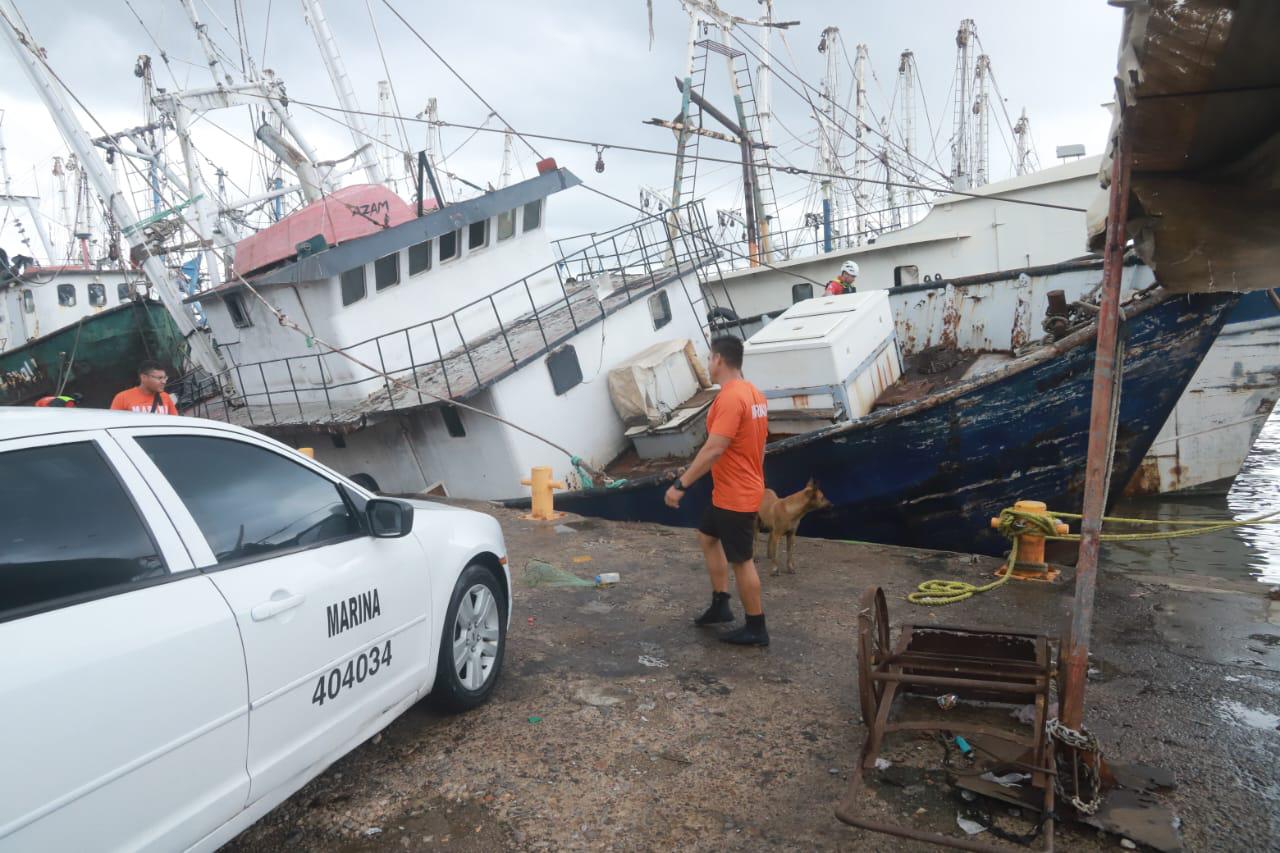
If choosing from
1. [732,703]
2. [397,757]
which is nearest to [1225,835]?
[732,703]

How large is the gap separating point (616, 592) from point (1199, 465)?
1026 centimetres

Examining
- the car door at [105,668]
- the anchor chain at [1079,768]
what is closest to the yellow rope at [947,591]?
the anchor chain at [1079,768]

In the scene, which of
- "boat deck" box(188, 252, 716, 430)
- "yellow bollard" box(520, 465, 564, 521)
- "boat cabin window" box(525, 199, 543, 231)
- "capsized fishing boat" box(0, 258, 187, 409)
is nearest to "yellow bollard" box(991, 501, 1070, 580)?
"yellow bollard" box(520, 465, 564, 521)

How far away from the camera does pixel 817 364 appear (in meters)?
8.57

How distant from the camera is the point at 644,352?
11.5 meters

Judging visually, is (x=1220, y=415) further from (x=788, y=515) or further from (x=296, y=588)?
(x=296, y=588)

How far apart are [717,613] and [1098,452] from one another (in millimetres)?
2601

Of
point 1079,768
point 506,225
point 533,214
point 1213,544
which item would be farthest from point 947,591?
point 533,214

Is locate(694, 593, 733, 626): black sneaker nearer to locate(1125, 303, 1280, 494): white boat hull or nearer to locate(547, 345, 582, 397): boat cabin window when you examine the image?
locate(547, 345, 582, 397): boat cabin window

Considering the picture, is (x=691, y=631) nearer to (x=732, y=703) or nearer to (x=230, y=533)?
(x=732, y=703)

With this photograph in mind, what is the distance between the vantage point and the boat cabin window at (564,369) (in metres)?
10.4

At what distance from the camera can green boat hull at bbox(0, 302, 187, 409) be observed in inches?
704

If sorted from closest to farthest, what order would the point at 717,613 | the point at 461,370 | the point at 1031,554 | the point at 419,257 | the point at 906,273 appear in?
1. the point at 717,613
2. the point at 1031,554
3. the point at 461,370
4. the point at 419,257
5. the point at 906,273

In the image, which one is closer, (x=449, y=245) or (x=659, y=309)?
(x=449, y=245)
